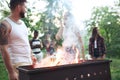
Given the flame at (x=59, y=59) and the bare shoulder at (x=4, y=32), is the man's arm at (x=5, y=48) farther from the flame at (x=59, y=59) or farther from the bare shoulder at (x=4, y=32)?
the flame at (x=59, y=59)

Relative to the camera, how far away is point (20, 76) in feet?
11.2

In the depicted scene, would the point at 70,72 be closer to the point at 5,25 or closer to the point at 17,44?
the point at 17,44

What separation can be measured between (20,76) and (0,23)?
29.5 inches

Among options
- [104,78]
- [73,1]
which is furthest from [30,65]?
[73,1]

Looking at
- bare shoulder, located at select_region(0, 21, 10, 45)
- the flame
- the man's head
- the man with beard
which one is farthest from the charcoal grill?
the man's head

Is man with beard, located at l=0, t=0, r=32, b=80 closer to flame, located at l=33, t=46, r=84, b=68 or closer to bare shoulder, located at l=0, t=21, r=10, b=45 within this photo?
bare shoulder, located at l=0, t=21, r=10, b=45

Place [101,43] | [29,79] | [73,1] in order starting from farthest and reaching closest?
[101,43], [73,1], [29,79]

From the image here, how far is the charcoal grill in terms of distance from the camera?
122 inches

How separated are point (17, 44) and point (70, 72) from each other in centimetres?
79

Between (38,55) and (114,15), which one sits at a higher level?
(114,15)

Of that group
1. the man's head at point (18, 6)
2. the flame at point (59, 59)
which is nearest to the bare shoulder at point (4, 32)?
the man's head at point (18, 6)

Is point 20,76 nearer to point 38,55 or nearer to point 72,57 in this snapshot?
point 72,57

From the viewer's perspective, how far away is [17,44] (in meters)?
3.38

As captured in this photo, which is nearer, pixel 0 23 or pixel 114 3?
pixel 0 23
